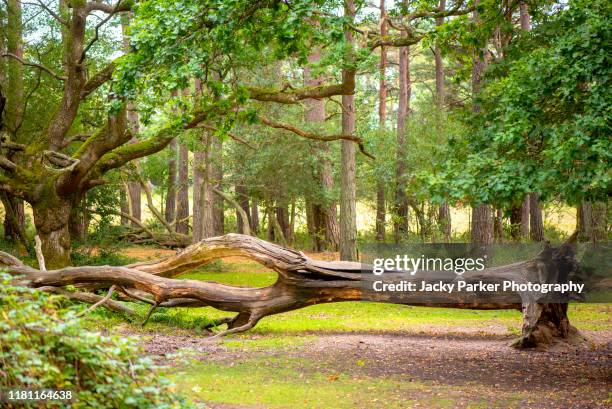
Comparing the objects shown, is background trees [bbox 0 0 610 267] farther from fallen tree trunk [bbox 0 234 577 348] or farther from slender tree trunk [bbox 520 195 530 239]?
fallen tree trunk [bbox 0 234 577 348]

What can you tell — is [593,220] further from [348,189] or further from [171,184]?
[171,184]

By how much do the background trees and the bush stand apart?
17.1ft

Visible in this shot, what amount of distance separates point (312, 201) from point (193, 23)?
16.5m

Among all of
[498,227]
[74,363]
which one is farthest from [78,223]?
[74,363]

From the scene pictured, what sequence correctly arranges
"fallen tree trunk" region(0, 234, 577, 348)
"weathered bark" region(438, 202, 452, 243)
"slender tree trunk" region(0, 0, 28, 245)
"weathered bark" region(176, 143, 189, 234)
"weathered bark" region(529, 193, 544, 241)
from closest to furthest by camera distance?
1. "fallen tree trunk" region(0, 234, 577, 348)
2. "slender tree trunk" region(0, 0, 28, 245)
3. "weathered bark" region(438, 202, 452, 243)
4. "weathered bark" region(529, 193, 544, 241)
5. "weathered bark" region(176, 143, 189, 234)

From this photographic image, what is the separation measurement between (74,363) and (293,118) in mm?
20515

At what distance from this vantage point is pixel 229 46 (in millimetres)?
11398

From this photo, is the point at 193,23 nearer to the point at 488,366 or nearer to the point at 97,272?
the point at 97,272

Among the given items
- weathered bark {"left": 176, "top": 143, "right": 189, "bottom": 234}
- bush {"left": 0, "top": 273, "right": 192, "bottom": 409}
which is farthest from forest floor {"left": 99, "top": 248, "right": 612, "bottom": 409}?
weathered bark {"left": 176, "top": 143, "right": 189, "bottom": 234}

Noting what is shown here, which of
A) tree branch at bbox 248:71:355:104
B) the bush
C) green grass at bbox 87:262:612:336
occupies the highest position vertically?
tree branch at bbox 248:71:355:104

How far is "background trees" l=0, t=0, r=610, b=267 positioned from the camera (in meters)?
8.79
